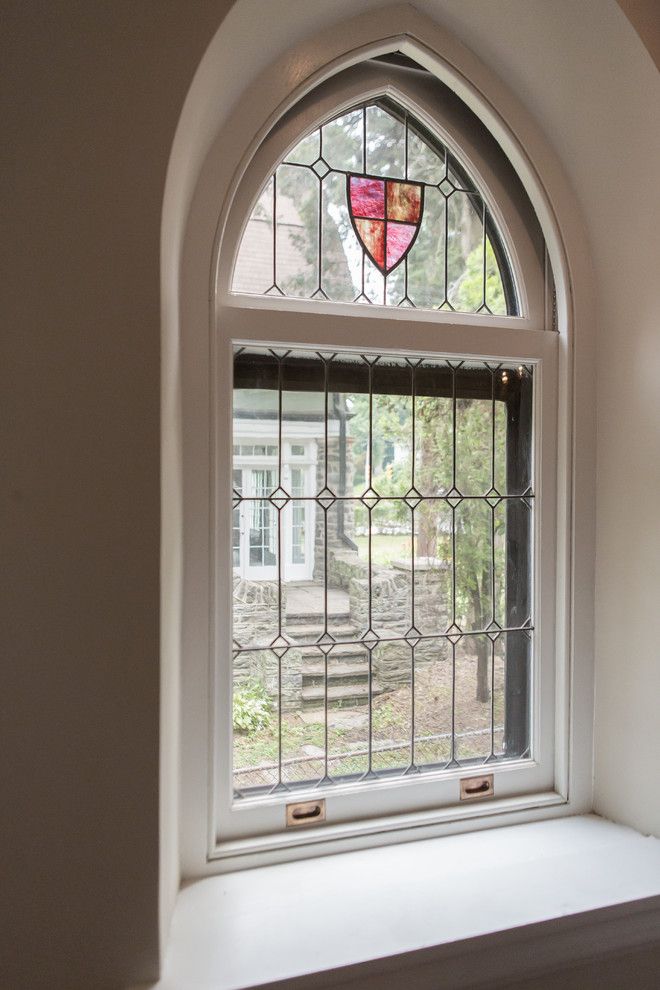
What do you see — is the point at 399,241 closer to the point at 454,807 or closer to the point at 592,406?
the point at 592,406

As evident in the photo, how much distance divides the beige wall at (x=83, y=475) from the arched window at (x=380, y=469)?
0.93 ft

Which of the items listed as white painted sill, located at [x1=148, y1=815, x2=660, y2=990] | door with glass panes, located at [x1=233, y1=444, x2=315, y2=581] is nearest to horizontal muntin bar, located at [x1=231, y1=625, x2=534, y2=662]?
door with glass panes, located at [x1=233, y1=444, x2=315, y2=581]

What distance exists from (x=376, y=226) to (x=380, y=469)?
19.4 inches

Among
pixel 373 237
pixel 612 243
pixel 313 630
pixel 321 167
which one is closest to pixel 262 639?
pixel 313 630

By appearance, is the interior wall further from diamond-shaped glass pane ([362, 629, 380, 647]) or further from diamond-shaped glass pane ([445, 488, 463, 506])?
diamond-shaped glass pane ([362, 629, 380, 647])

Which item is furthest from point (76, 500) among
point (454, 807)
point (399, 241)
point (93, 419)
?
point (454, 807)

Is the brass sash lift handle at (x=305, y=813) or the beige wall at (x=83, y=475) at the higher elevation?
the beige wall at (x=83, y=475)

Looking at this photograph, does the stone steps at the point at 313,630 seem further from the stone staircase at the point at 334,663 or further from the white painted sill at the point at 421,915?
the white painted sill at the point at 421,915

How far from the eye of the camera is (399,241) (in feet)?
4.46

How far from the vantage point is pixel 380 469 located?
1.34m

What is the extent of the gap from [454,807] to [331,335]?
982 mm

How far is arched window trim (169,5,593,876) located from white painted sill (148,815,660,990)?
7 cm

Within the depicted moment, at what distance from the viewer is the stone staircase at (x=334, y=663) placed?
1294 mm

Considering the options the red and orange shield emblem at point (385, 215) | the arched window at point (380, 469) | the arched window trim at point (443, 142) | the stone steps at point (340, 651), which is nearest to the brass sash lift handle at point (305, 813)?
the arched window at point (380, 469)
